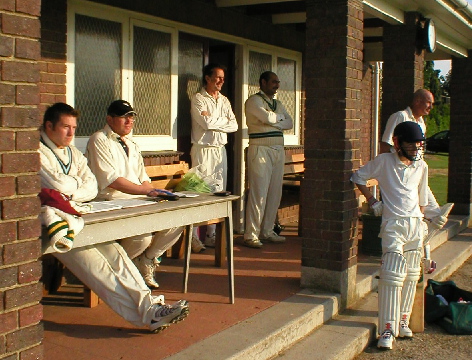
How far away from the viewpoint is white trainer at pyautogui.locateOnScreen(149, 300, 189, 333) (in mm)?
4078

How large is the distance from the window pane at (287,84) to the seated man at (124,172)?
4.42m

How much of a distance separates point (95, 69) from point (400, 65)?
381 cm

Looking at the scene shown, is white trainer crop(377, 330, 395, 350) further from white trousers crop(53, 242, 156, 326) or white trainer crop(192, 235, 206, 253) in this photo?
white trainer crop(192, 235, 206, 253)

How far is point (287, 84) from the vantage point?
9.55 meters

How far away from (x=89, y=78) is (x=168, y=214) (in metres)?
2.37

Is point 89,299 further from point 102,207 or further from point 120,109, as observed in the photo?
point 120,109

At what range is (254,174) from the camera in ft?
24.6

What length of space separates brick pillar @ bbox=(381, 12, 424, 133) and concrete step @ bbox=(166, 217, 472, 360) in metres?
2.68

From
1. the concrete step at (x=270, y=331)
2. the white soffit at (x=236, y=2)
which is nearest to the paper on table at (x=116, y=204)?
the concrete step at (x=270, y=331)

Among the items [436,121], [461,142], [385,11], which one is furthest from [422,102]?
[436,121]

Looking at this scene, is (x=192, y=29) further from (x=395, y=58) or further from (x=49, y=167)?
(x=49, y=167)

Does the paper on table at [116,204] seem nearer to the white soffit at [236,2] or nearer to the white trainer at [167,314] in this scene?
the white trainer at [167,314]

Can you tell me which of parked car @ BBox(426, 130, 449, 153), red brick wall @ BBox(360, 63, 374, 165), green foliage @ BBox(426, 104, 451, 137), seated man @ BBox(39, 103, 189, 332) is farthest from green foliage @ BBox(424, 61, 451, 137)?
seated man @ BBox(39, 103, 189, 332)

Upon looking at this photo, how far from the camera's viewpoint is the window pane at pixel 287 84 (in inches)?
368
